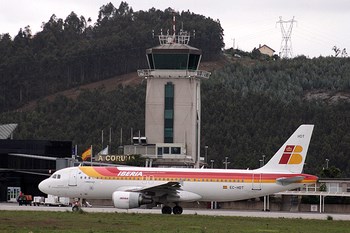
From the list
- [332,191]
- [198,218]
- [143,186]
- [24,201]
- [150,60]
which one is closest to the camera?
[198,218]

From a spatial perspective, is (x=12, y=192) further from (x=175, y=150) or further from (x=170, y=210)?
(x=170, y=210)

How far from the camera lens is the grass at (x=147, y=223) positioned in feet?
186

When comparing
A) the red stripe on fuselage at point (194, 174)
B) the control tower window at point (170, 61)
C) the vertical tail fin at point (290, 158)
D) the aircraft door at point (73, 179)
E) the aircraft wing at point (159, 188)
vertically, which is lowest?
the aircraft wing at point (159, 188)

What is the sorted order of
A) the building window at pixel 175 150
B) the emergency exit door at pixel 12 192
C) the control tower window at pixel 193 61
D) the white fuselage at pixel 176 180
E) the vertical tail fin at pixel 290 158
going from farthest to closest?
the building window at pixel 175 150 → the control tower window at pixel 193 61 → the emergency exit door at pixel 12 192 → the vertical tail fin at pixel 290 158 → the white fuselage at pixel 176 180

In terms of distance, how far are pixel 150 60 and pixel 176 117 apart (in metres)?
8.32

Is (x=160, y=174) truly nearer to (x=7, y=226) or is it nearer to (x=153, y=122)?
(x=7, y=226)

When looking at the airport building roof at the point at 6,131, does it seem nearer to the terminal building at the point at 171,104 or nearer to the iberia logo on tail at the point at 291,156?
the terminal building at the point at 171,104

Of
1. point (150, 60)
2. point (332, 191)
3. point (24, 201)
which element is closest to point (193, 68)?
point (150, 60)

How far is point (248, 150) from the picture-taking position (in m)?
196

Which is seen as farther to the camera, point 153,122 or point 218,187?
point 153,122

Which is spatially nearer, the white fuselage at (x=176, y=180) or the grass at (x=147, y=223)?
the grass at (x=147, y=223)

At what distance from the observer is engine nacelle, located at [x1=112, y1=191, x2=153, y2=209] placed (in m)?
76.4

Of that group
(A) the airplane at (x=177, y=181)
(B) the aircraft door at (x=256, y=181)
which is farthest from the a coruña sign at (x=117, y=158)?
(B) the aircraft door at (x=256, y=181)

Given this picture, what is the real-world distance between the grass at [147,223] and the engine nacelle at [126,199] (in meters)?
4.37
